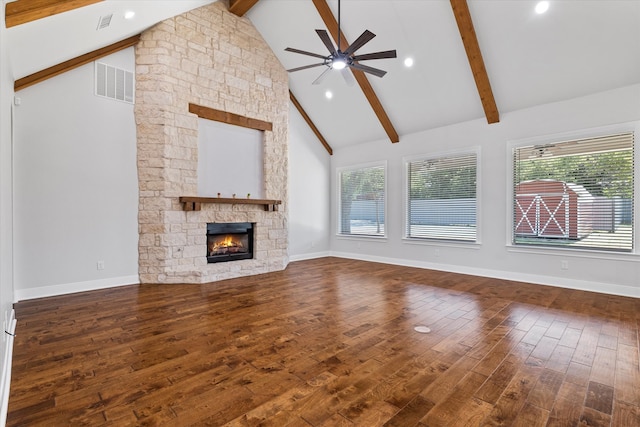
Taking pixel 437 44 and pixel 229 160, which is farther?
pixel 229 160

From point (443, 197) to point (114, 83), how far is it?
6.20m

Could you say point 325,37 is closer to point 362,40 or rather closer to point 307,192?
point 362,40

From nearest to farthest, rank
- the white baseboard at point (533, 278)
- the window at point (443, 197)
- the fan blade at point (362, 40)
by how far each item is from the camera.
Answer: the fan blade at point (362, 40) < the white baseboard at point (533, 278) < the window at point (443, 197)

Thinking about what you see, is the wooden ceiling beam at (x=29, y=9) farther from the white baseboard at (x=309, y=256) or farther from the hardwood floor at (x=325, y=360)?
the white baseboard at (x=309, y=256)

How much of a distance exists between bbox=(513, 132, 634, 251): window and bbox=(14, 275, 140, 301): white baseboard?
Answer: 21.5 feet

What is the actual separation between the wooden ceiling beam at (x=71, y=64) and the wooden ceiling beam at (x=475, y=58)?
16.1ft

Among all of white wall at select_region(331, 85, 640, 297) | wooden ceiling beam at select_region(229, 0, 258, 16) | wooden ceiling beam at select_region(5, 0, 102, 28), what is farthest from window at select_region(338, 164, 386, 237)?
wooden ceiling beam at select_region(5, 0, 102, 28)

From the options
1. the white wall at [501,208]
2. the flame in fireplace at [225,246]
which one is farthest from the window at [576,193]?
the flame in fireplace at [225,246]

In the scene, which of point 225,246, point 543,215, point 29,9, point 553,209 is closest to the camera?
point 29,9

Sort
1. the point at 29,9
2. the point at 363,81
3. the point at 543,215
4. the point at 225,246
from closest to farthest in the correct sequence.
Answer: the point at 29,9, the point at 543,215, the point at 225,246, the point at 363,81

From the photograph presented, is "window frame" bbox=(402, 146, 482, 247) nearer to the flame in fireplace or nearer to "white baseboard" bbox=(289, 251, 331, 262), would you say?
"white baseboard" bbox=(289, 251, 331, 262)

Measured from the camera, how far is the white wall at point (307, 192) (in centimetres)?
748

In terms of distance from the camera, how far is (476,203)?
5.86 metres

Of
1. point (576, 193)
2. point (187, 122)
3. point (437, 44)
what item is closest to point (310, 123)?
point (187, 122)
